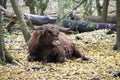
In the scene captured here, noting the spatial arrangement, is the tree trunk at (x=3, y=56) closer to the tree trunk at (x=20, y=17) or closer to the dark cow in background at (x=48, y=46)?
the dark cow in background at (x=48, y=46)

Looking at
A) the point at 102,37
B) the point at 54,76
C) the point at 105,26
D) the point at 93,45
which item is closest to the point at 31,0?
the point at 105,26

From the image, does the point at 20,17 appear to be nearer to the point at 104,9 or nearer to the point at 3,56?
the point at 3,56

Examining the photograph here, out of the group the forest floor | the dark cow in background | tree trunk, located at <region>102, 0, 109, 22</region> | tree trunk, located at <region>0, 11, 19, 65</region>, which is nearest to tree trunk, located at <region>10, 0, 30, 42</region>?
the forest floor

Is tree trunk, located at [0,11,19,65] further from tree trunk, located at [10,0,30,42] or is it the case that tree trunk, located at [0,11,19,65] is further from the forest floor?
tree trunk, located at [10,0,30,42]

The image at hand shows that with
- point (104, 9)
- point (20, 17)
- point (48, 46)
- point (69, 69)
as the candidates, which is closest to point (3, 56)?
point (48, 46)

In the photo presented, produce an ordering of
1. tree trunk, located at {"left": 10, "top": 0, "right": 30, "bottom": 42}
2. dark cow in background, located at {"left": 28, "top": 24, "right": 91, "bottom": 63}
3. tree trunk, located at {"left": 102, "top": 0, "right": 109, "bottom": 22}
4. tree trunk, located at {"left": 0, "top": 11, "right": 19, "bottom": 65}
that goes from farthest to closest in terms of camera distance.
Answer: tree trunk, located at {"left": 102, "top": 0, "right": 109, "bottom": 22}, tree trunk, located at {"left": 10, "top": 0, "right": 30, "bottom": 42}, dark cow in background, located at {"left": 28, "top": 24, "right": 91, "bottom": 63}, tree trunk, located at {"left": 0, "top": 11, "right": 19, "bottom": 65}

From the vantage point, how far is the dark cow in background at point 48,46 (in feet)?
25.4

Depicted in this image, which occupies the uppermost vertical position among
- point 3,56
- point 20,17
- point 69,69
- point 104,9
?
point 20,17

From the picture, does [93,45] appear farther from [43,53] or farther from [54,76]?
[54,76]

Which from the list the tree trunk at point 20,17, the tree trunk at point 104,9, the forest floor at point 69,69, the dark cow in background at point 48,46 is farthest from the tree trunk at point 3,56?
the tree trunk at point 104,9

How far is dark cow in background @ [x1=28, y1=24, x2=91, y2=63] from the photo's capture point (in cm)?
774

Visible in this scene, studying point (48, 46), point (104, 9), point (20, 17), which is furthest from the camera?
point (104, 9)

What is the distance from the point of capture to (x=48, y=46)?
7930 mm

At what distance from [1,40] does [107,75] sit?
2468 millimetres
